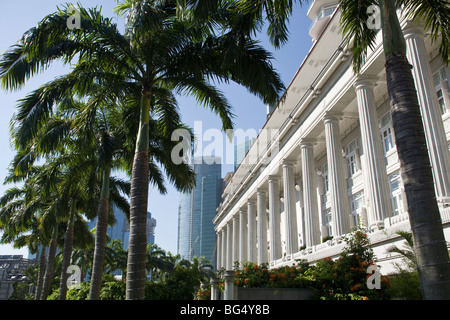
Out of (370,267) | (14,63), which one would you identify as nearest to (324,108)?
(370,267)

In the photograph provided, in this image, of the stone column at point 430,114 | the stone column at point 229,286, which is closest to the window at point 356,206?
the stone column at point 430,114

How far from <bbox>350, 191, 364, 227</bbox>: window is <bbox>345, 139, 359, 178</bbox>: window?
65.9 inches

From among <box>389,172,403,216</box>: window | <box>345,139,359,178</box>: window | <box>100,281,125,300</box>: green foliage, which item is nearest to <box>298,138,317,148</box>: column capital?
<box>345,139,359,178</box>: window

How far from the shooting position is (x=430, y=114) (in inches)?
542

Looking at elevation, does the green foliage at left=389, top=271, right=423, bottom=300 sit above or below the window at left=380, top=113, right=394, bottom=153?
below

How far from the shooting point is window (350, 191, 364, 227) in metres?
25.1

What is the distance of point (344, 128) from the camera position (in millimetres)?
27547

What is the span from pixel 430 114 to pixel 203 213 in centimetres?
14103

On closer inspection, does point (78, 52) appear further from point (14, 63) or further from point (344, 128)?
point (344, 128)

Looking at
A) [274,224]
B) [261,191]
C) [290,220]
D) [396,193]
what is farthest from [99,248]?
[261,191]

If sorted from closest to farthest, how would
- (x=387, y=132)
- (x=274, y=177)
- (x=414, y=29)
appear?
(x=414, y=29) < (x=387, y=132) < (x=274, y=177)
